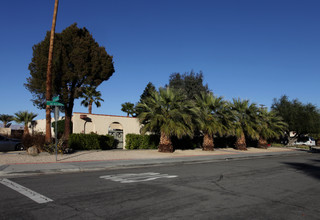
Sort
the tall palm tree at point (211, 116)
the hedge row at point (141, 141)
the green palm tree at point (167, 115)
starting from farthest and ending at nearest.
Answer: the hedge row at point (141, 141) → the tall palm tree at point (211, 116) → the green palm tree at point (167, 115)

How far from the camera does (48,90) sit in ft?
57.5

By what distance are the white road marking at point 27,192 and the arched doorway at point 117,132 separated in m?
18.6


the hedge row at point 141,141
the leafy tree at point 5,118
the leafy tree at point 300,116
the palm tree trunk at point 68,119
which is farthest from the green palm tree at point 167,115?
the leafy tree at point 5,118

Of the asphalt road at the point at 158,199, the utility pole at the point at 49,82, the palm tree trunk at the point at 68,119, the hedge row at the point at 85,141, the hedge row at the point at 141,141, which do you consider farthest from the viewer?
the palm tree trunk at the point at 68,119

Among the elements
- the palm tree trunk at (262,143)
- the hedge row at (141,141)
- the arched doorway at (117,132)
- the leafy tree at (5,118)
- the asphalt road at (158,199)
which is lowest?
the asphalt road at (158,199)

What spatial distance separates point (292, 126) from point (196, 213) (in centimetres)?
3572

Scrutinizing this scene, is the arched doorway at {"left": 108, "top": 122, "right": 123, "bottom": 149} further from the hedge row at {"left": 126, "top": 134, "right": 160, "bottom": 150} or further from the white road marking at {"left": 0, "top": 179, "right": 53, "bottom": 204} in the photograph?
the white road marking at {"left": 0, "top": 179, "right": 53, "bottom": 204}

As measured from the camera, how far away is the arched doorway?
27.1 m

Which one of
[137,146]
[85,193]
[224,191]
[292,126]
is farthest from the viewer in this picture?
[292,126]

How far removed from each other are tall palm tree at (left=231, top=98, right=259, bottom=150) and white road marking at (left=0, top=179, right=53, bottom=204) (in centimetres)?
2229

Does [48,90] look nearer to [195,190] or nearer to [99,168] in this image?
[99,168]

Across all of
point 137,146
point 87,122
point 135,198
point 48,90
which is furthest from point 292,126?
point 135,198

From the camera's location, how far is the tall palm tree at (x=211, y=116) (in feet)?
75.6

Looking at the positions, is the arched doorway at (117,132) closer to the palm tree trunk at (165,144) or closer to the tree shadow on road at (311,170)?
the palm tree trunk at (165,144)
